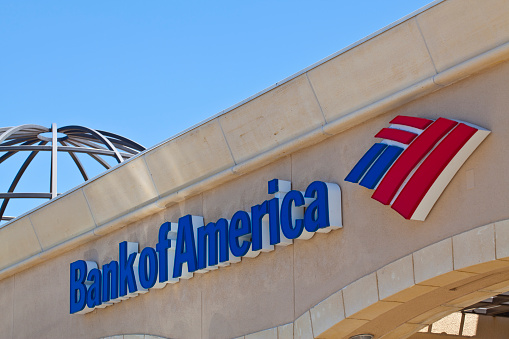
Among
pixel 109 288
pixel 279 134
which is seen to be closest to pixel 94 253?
pixel 109 288

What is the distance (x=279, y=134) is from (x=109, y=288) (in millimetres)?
5095

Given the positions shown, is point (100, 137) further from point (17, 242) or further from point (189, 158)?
point (189, 158)

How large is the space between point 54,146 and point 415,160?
1449 cm

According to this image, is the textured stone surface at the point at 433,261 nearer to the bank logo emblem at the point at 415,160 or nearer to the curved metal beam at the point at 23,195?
the bank logo emblem at the point at 415,160

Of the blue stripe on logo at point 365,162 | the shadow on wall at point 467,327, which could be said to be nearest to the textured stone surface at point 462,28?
the blue stripe on logo at point 365,162

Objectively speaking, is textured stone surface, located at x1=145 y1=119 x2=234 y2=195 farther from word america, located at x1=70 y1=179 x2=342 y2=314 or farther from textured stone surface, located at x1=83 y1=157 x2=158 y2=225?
word america, located at x1=70 y1=179 x2=342 y2=314

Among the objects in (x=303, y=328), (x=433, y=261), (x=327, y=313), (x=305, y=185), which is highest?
(x=305, y=185)

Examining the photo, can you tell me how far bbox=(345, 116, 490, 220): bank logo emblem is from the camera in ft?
32.3

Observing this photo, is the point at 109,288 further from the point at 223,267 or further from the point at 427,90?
the point at 427,90

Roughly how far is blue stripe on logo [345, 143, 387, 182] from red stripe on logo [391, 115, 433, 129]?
36 centimetres

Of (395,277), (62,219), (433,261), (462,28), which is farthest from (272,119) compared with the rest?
(62,219)

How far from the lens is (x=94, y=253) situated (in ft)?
53.5

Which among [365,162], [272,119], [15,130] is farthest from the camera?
[15,130]

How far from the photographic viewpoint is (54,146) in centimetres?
2261
